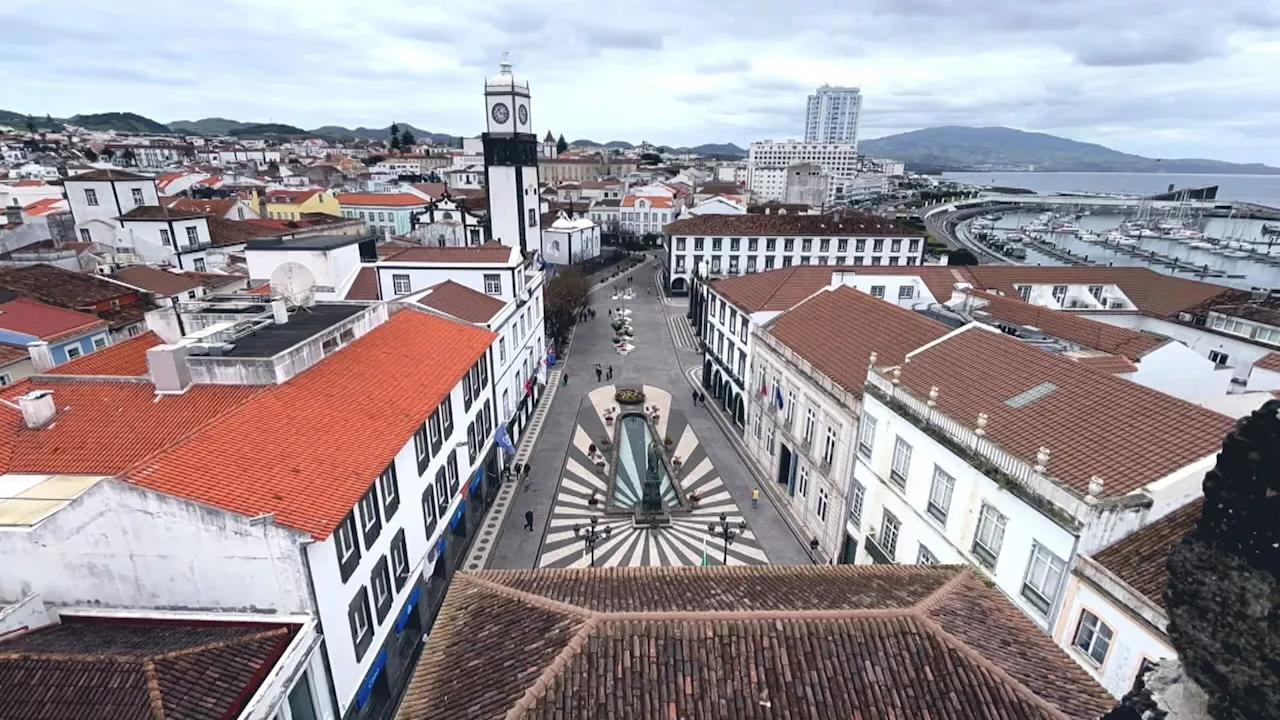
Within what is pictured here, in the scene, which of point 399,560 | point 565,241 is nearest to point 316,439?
point 399,560

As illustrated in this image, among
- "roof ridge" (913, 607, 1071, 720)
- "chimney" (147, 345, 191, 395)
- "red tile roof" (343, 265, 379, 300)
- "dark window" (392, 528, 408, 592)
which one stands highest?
"chimney" (147, 345, 191, 395)

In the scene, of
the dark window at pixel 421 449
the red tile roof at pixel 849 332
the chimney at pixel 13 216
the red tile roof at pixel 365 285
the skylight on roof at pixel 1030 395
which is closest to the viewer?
the skylight on roof at pixel 1030 395

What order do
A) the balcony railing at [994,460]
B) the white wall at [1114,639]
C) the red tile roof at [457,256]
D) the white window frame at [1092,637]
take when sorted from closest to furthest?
the white wall at [1114,639] → the white window frame at [1092,637] → the balcony railing at [994,460] → the red tile roof at [457,256]

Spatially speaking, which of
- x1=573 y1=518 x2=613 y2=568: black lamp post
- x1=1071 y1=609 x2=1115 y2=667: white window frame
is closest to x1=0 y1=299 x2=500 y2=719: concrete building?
x1=573 y1=518 x2=613 y2=568: black lamp post

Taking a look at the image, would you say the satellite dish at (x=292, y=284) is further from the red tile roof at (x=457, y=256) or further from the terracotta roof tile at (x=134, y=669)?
the terracotta roof tile at (x=134, y=669)

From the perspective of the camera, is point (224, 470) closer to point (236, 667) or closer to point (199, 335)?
point (236, 667)

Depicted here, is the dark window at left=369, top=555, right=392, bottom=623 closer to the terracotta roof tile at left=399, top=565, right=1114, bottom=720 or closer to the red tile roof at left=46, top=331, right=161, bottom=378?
the terracotta roof tile at left=399, top=565, right=1114, bottom=720

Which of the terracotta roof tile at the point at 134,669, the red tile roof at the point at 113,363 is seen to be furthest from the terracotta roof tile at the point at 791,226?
the terracotta roof tile at the point at 134,669
